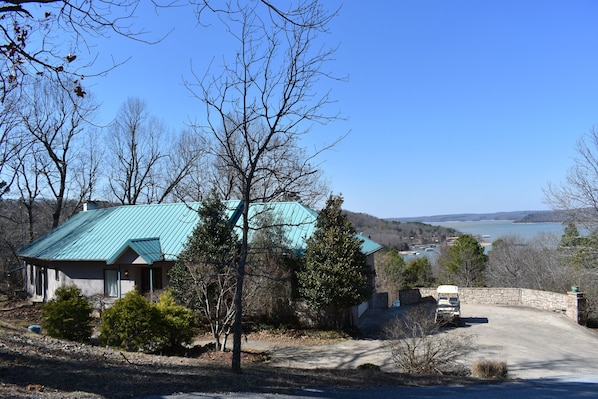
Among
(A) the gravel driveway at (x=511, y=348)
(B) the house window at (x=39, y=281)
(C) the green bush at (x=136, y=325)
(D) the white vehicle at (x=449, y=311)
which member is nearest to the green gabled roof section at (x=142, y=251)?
(A) the gravel driveway at (x=511, y=348)

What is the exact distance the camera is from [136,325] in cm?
1316

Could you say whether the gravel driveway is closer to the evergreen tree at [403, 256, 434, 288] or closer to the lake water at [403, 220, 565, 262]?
the lake water at [403, 220, 565, 262]

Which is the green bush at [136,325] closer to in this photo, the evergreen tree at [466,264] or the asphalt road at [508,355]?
the asphalt road at [508,355]

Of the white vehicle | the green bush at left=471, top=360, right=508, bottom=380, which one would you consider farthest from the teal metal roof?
the green bush at left=471, top=360, right=508, bottom=380

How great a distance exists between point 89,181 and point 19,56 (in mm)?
36925

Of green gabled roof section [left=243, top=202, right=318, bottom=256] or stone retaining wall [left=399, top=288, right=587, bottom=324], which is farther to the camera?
stone retaining wall [left=399, top=288, right=587, bottom=324]

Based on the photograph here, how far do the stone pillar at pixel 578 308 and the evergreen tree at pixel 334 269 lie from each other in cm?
1197

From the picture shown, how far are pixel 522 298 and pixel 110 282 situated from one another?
23.6 metres

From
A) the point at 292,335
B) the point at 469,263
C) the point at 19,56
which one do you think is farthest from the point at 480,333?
the point at 469,263

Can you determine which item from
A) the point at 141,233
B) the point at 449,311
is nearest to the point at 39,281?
the point at 141,233

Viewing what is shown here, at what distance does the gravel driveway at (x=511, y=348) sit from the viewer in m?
14.0

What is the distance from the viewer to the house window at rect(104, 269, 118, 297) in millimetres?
22453

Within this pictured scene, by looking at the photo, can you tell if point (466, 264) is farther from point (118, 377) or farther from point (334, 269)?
point (118, 377)

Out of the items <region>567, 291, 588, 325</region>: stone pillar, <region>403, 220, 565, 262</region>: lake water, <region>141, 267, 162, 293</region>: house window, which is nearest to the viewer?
<region>141, 267, 162, 293</region>: house window
